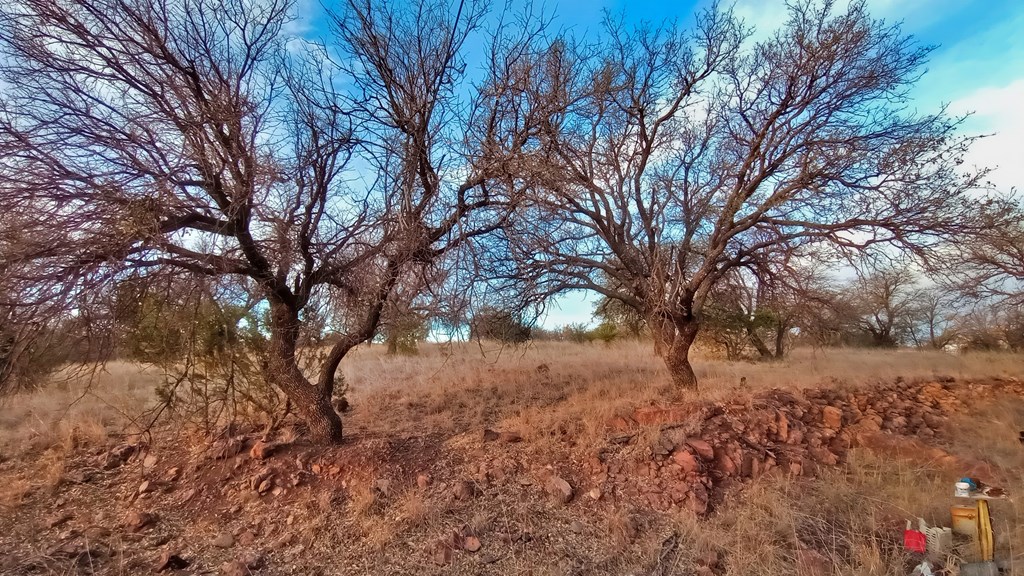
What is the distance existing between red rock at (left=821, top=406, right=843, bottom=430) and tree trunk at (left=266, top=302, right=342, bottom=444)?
23.9ft

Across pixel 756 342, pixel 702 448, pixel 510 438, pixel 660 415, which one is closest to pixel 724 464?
pixel 702 448

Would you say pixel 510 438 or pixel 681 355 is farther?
pixel 681 355

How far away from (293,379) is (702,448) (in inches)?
213

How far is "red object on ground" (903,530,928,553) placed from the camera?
4.43 metres

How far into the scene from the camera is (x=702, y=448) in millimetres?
6488

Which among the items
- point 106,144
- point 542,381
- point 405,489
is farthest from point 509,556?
point 542,381

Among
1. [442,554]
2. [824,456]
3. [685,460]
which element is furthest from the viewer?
[824,456]

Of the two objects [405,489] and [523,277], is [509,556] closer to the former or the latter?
[405,489]

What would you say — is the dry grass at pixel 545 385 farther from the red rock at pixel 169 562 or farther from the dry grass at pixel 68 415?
the dry grass at pixel 68 415

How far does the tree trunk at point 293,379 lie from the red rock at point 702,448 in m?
4.67

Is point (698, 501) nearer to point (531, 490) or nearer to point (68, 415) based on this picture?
point (531, 490)

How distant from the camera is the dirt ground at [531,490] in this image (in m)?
4.72

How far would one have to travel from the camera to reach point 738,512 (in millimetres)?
5375

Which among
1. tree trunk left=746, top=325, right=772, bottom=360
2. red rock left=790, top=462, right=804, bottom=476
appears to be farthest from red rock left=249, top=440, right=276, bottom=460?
tree trunk left=746, top=325, right=772, bottom=360
